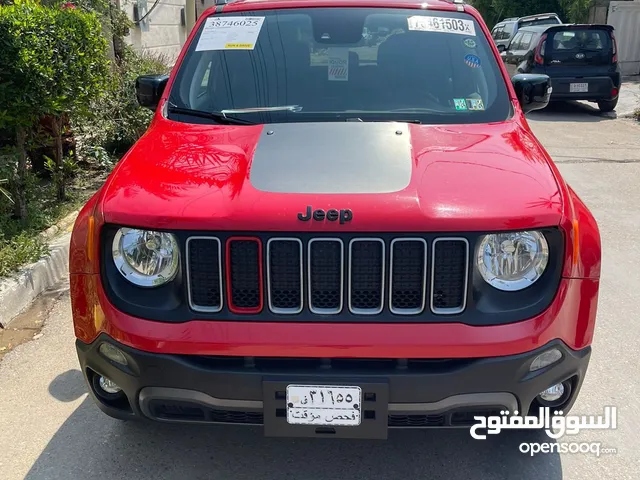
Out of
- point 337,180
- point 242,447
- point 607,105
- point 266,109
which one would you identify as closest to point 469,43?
point 266,109

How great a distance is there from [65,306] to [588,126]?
34.4ft

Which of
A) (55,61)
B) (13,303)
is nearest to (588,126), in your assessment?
(55,61)

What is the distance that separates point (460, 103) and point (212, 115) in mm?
1247

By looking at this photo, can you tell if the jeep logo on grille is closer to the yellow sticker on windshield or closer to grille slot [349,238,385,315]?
grille slot [349,238,385,315]

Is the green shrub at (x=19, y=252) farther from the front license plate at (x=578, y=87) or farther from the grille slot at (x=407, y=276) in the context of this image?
the front license plate at (x=578, y=87)

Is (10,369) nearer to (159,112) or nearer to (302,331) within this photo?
(159,112)

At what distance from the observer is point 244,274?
2420 mm

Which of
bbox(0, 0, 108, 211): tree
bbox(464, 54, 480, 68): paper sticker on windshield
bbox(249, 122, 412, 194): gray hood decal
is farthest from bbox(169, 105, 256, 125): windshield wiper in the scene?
bbox(0, 0, 108, 211): tree

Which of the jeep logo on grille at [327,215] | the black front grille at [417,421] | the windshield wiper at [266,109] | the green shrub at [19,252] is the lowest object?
the green shrub at [19,252]

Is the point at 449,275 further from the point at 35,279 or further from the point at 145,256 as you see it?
the point at 35,279

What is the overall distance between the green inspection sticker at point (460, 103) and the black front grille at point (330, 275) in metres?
1.27

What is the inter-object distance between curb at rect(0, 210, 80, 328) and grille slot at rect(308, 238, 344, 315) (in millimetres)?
2708

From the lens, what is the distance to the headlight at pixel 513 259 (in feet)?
7.88

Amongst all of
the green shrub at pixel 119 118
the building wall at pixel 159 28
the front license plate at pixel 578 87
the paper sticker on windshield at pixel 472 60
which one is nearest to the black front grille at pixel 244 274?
the paper sticker on windshield at pixel 472 60
